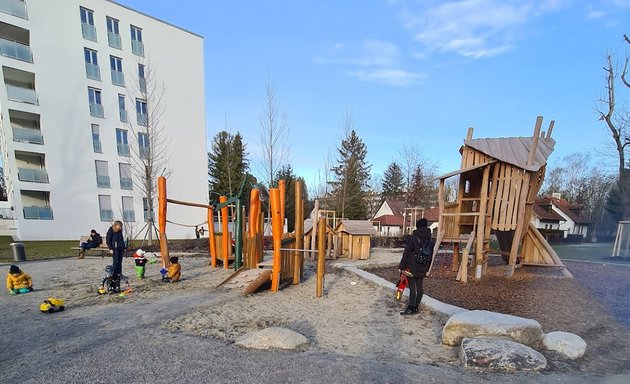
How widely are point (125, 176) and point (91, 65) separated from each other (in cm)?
888

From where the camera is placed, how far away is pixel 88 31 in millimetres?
23500

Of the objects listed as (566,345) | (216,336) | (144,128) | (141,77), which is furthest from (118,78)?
(566,345)

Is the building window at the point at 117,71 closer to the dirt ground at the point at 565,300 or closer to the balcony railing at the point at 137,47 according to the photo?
the balcony railing at the point at 137,47

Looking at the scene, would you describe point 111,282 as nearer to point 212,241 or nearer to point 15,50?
point 212,241

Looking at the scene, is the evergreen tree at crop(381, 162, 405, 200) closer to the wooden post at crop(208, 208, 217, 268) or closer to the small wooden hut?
the small wooden hut

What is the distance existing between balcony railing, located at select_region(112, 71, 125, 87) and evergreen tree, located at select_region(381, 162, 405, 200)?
135 ft

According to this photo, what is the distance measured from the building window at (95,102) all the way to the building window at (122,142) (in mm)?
1736

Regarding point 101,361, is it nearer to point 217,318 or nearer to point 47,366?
point 47,366

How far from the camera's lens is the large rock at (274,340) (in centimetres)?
418

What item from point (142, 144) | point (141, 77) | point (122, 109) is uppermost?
point (141, 77)

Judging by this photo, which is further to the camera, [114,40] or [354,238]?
[114,40]

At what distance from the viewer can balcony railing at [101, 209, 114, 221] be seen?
24.2 metres

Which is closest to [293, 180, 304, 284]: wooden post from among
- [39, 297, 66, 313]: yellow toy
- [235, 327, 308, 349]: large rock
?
[235, 327, 308, 349]: large rock

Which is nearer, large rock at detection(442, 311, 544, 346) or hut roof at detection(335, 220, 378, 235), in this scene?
large rock at detection(442, 311, 544, 346)
